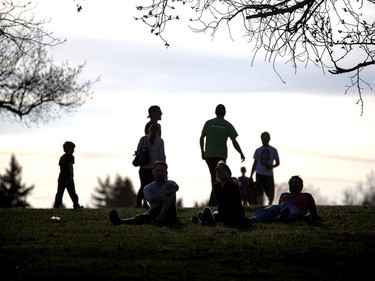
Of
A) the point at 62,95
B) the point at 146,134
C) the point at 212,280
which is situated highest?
the point at 62,95

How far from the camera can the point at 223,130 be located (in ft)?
80.5

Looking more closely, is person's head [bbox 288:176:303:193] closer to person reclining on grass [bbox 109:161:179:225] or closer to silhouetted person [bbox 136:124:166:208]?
person reclining on grass [bbox 109:161:179:225]

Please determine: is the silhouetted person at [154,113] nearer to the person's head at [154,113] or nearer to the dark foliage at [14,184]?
the person's head at [154,113]

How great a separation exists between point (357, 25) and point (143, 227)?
4.99m

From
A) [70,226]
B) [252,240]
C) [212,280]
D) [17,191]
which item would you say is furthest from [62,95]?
[17,191]

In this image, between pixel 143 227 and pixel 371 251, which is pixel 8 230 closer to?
pixel 143 227

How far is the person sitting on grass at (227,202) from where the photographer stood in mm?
18844

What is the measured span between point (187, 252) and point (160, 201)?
14.1 feet

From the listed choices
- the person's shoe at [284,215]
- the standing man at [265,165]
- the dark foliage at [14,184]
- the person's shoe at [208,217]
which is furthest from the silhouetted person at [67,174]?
the dark foliage at [14,184]

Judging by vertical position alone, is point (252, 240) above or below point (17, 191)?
below

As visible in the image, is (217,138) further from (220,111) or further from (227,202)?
(227,202)

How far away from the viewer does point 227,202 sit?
19.1 metres

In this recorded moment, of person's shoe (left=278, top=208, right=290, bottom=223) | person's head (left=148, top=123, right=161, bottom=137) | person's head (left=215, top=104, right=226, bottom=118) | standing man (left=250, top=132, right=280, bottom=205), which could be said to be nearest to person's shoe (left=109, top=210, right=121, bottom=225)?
person's shoe (left=278, top=208, right=290, bottom=223)

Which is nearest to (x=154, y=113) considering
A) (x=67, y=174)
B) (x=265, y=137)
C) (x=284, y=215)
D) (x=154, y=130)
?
(x=154, y=130)
